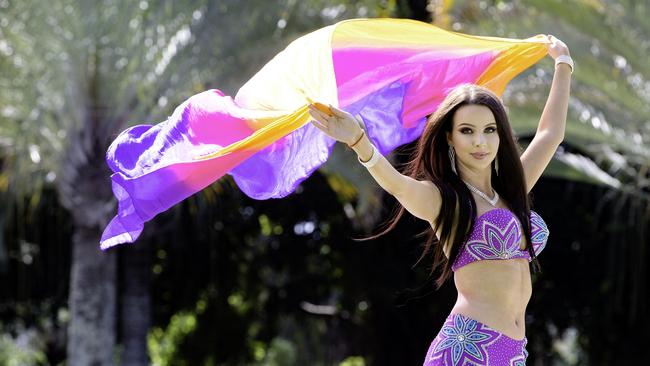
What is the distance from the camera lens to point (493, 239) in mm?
3967

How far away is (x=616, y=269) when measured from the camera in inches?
518

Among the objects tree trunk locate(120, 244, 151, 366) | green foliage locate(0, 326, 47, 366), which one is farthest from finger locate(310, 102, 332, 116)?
green foliage locate(0, 326, 47, 366)

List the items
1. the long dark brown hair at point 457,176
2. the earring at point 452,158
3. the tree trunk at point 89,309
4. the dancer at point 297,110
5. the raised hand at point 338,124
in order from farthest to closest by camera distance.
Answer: the tree trunk at point 89,309 < the dancer at point 297,110 < the earring at point 452,158 < the long dark brown hair at point 457,176 < the raised hand at point 338,124

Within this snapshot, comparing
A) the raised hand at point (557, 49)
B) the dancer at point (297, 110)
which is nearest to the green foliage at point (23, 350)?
the dancer at point (297, 110)

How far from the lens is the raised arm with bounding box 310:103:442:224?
3676mm

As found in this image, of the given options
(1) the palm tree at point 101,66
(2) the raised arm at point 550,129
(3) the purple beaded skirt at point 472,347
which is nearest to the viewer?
(3) the purple beaded skirt at point 472,347

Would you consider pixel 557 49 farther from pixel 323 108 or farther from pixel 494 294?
pixel 323 108

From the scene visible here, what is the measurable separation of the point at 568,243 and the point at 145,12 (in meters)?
6.31

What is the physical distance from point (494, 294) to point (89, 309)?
7705mm

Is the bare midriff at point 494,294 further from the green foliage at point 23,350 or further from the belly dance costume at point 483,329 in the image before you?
the green foliage at point 23,350

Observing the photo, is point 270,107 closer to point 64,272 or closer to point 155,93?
point 155,93

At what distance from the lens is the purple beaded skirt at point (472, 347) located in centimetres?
387

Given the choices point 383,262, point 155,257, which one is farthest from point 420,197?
point 155,257

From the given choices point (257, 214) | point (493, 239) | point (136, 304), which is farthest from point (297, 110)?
point (257, 214)
